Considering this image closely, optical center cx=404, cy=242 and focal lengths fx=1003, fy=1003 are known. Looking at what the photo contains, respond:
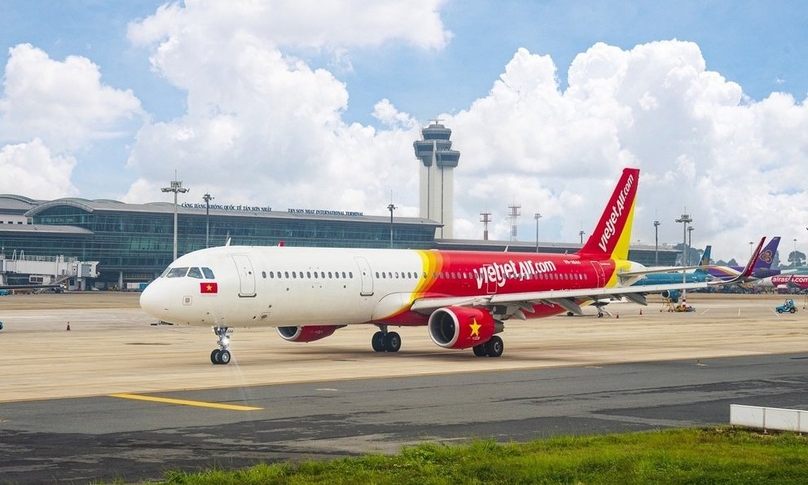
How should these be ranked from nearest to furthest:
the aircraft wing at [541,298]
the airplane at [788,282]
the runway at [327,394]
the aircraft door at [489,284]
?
1. the runway at [327,394]
2. the aircraft wing at [541,298]
3. the aircraft door at [489,284]
4. the airplane at [788,282]

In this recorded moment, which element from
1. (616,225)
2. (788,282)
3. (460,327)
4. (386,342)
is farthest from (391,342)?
(788,282)

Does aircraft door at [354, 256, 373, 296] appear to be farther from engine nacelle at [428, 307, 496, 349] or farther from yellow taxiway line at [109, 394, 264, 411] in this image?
yellow taxiway line at [109, 394, 264, 411]

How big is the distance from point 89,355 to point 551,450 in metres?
25.9

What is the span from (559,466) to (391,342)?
26208mm

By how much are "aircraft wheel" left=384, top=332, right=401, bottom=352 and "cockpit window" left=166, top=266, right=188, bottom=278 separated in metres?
10.0

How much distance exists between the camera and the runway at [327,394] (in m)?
16.4

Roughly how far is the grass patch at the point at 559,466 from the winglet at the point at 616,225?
30.8 metres

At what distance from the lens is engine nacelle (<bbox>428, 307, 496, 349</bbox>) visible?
34.8 meters

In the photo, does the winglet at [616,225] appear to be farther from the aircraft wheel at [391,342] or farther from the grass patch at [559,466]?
the grass patch at [559,466]

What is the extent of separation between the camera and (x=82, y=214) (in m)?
177

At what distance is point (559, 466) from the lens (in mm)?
13625

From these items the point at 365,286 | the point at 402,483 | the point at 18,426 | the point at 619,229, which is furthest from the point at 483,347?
the point at 402,483

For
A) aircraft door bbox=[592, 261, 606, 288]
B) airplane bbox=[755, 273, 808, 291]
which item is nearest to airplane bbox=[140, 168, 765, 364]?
aircraft door bbox=[592, 261, 606, 288]

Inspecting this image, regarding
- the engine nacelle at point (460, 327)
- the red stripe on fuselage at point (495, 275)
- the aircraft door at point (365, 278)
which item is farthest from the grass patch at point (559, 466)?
the red stripe on fuselage at point (495, 275)
